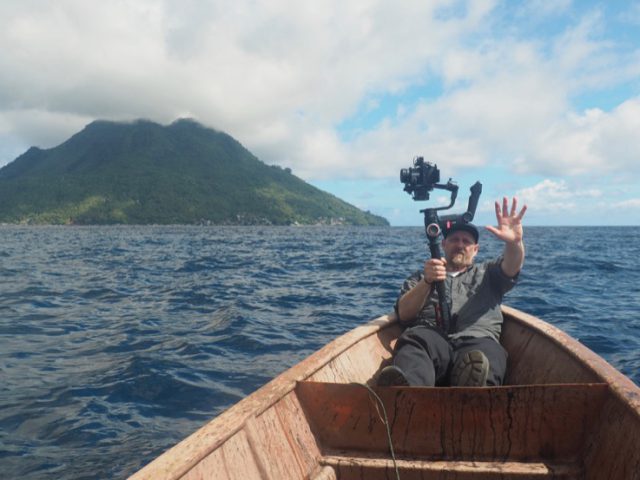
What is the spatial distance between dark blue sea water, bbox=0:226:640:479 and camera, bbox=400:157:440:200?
11.2 ft

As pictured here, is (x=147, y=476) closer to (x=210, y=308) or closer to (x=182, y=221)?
(x=210, y=308)

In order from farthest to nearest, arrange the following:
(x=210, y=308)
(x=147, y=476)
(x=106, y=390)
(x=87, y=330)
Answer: (x=210, y=308) < (x=87, y=330) < (x=106, y=390) < (x=147, y=476)

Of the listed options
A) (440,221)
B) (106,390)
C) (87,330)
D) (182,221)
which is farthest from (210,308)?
(182,221)

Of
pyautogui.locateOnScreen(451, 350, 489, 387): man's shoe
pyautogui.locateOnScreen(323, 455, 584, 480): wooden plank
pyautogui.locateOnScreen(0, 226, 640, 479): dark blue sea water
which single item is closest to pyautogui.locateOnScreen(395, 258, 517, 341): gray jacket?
pyautogui.locateOnScreen(451, 350, 489, 387): man's shoe

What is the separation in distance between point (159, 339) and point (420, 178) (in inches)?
242

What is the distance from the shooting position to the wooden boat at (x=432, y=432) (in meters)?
3.11

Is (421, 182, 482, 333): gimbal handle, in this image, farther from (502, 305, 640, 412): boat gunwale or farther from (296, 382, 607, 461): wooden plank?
(296, 382, 607, 461): wooden plank

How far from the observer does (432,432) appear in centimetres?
352

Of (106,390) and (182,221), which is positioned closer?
(106,390)

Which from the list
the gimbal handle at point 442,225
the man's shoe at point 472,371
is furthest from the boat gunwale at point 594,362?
the gimbal handle at point 442,225

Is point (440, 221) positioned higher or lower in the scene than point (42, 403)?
higher

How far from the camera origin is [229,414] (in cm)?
325

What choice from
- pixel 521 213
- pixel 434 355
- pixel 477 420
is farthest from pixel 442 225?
pixel 477 420

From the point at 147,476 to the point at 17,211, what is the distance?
18153 cm
